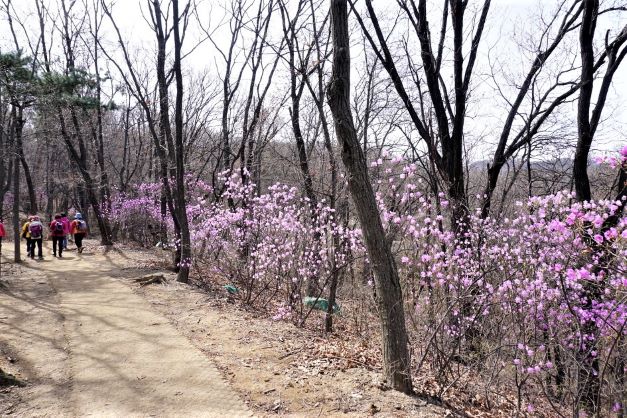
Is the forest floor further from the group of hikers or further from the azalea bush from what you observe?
the group of hikers

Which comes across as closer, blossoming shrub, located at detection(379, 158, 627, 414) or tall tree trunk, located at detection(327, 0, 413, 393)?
tall tree trunk, located at detection(327, 0, 413, 393)

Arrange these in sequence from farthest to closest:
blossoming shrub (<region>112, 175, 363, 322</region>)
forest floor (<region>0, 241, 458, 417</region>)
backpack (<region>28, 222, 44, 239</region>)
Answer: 1. backpack (<region>28, 222, 44, 239</region>)
2. blossoming shrub (<region>112, 175, 363, 322</region>)
3. forest floor (<region>0, 241, 458, 417</region>)

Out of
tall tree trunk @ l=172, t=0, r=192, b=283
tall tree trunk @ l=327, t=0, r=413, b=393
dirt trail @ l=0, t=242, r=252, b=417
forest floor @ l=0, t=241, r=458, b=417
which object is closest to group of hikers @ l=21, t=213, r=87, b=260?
dirt trail @ l=0, t=242, r=252, b=417

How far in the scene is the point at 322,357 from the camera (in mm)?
5414

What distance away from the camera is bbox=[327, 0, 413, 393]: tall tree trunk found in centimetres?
404

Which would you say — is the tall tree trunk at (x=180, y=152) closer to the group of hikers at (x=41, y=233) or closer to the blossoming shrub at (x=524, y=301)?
the blossoming shrub at (x=524, y=301)

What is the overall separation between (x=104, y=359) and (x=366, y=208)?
150 inches

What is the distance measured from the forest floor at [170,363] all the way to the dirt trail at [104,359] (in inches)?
0.5

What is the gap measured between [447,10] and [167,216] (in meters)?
13.2

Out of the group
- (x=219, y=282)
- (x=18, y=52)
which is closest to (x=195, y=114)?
(x=18, y=52)

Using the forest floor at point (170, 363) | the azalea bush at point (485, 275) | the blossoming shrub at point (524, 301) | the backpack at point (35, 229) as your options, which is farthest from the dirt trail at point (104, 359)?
the backpack at point (35, 229)

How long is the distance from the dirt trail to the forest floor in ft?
0.04

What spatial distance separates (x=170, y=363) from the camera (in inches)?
204

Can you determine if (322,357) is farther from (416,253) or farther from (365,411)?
(416,253)
